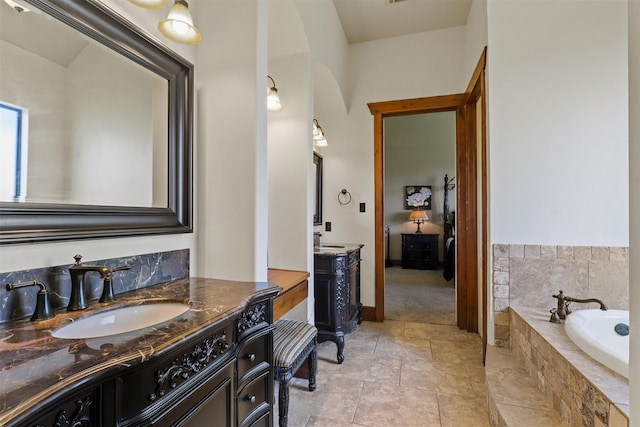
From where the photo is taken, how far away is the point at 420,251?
6793 mm

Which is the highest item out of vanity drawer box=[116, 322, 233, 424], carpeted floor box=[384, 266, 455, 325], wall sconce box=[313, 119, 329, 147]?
wall sconce box=[313, 119, 329, 147]

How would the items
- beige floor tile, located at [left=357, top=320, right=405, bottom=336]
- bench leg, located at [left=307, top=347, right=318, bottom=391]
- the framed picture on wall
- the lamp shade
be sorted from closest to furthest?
bench leg, located at [left=307, top=347, right=318, bottom=391] < beige floor tile, located at [left=357, top=320, right=405, bottom=336] < the lamp shade < the framed picture on wall

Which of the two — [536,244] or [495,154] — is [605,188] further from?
[495,154]

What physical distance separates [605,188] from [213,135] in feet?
8.59

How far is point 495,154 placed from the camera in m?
2.38

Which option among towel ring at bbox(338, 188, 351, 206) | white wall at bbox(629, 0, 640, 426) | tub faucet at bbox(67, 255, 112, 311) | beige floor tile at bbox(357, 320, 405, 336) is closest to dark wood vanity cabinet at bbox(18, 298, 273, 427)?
tub faucet at bbox(67, 255, 112, 311)

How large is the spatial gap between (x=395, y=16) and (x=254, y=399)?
3655mm

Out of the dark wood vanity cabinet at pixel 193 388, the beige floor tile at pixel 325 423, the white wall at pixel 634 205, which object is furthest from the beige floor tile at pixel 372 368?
the white wall at pixel 634 205

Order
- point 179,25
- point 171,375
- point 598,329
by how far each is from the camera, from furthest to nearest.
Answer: point 598,329, point 179,25, point 171,375

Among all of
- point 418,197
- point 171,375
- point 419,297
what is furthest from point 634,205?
point 418,197

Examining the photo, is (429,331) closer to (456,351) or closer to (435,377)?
(456,351)

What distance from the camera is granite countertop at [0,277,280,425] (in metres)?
0.57

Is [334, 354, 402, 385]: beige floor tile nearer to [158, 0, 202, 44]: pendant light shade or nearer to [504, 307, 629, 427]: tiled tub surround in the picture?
[504, 307, 629, 427]: tiled tub surround

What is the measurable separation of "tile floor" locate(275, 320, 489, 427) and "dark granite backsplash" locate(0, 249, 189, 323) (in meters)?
1.16
